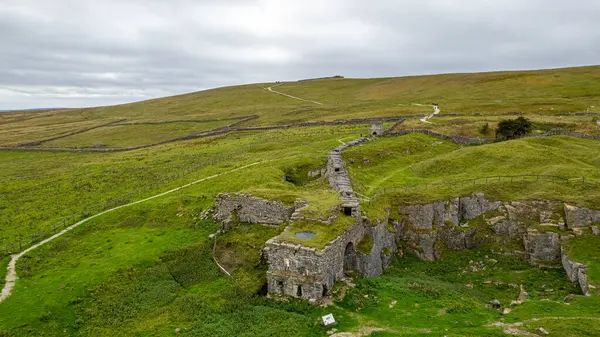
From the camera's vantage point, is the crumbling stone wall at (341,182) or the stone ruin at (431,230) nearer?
the stone ruin at (431,230)

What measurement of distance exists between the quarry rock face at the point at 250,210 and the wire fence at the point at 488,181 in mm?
9125

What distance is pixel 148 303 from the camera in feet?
87.3

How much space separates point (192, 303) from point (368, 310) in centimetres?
1120

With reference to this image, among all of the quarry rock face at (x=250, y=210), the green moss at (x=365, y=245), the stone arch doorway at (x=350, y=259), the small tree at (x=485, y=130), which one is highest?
the small tree at (x=485, y=130)

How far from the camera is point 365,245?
30.8 meters

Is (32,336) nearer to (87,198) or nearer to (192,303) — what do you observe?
(192,303)

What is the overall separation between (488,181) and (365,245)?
19201 mm

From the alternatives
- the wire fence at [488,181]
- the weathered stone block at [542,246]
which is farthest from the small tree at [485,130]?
the weathered stone block at [542,246]

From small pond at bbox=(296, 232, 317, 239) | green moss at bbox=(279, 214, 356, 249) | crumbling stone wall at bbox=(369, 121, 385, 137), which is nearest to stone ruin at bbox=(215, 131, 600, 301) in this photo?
green moss at bbox=(279, 214, 356, 249)

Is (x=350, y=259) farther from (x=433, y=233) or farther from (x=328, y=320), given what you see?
(x=433, y=233)

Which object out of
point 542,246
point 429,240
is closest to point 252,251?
point 429,240

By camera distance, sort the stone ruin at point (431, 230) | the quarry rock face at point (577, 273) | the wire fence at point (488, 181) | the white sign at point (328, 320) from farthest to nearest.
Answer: the wire fence at point (488, 181) → the quarry rock face at point (577, 273) → the stone ruin at point (431, 230) → the white sign at point (328, 320)

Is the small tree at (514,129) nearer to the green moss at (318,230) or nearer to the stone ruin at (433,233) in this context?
the stone ruin at (433,233)

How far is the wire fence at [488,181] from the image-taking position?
39469 millimetres
